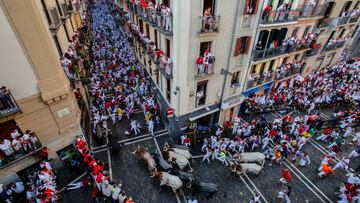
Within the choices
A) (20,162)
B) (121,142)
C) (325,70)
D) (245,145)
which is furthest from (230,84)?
(325,70)

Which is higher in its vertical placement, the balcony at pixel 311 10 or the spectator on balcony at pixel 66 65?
the balcony at pixel 311 10

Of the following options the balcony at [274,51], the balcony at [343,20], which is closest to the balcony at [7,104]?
the balcony at [274,51]

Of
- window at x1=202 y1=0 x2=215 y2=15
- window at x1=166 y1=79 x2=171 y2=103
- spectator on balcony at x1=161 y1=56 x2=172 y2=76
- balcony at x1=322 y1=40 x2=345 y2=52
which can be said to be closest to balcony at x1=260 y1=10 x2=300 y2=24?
window at x1=202 y1=0 x2=215 y2=15

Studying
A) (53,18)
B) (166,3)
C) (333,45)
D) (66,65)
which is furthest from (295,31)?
(53,18)

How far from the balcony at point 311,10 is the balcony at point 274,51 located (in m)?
3.14

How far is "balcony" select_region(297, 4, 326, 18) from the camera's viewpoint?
16684 mm

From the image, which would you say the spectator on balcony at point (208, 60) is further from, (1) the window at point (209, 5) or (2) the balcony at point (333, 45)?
(2) the balcony at point (333, 45)

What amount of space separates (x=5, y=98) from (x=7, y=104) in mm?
365

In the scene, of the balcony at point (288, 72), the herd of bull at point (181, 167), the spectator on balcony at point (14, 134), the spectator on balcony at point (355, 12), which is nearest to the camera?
the spectator on balcony at point (14, 134)

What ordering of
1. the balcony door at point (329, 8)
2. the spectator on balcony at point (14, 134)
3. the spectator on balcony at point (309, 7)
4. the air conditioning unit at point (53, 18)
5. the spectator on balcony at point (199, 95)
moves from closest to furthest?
1. the spectator on balcony at point (14, 134)
2. the air conditioning unit at point (53, 18)
3. the spectator on balcony at point (199, 95)
4. the spectator on balcony at point (309, 7)
5. the balcony door at point (329, 8)

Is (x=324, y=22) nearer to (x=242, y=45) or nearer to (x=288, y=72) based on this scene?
(x=288, y=72)

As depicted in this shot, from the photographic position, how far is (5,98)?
30.1 feet

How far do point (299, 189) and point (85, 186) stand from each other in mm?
15370

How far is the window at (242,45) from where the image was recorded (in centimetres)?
1359
